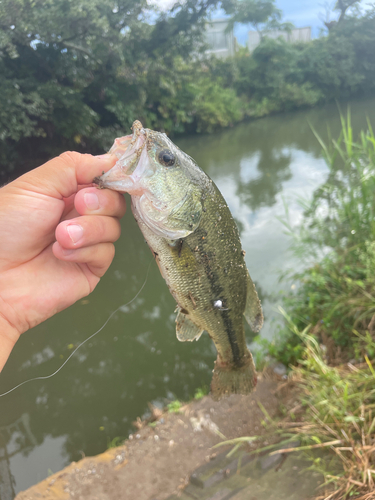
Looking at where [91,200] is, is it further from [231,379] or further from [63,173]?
[231,379]

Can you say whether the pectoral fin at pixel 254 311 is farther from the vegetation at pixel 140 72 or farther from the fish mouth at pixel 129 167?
the vegetation at pixel 140 72

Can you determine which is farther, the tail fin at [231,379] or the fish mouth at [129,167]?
the tail fin at [231,379]

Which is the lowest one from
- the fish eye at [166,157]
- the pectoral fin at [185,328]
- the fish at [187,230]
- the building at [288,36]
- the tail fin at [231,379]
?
the tail fin at [231,379]

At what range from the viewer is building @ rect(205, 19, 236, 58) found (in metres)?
12.5

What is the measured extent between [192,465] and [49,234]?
242 cm

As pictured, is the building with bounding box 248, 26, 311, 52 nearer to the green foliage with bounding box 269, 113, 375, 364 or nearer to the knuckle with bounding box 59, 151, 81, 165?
the green foliage with bounding box 269, 113, 375, 364

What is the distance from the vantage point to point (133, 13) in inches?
338

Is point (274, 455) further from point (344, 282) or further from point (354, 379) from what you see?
point (344, 282)

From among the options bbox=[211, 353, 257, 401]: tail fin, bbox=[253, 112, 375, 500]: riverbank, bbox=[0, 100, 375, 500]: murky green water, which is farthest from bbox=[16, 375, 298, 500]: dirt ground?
bbox=[211, 353, 257, 401]: tail fin

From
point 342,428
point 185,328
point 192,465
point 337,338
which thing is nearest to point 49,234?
point 185,328

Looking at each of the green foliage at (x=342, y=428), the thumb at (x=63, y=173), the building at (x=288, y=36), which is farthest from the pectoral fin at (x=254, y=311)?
the building at (x=288, y=36)

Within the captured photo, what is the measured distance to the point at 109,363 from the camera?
2.85m

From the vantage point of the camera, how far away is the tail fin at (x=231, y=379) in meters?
1.32

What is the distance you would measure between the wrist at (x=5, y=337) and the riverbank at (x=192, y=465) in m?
1.76
